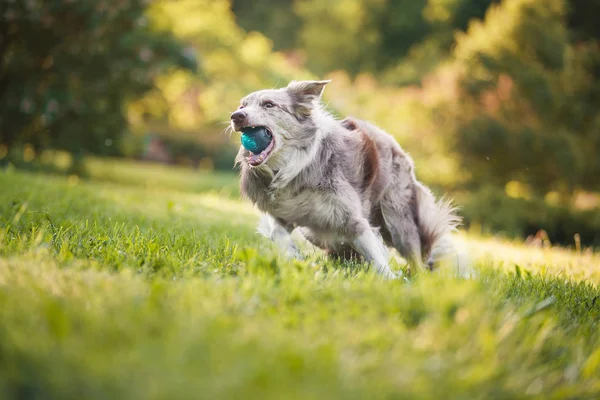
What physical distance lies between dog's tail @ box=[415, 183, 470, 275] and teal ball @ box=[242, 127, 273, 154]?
1.85 m

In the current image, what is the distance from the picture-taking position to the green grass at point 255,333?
1.82 meters

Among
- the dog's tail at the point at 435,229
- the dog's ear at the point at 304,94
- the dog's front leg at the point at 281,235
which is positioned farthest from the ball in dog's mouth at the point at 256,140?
the dog's tail at the point at 435,229

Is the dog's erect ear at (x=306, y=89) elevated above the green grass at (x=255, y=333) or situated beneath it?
elevated above

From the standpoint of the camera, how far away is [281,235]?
4.52m

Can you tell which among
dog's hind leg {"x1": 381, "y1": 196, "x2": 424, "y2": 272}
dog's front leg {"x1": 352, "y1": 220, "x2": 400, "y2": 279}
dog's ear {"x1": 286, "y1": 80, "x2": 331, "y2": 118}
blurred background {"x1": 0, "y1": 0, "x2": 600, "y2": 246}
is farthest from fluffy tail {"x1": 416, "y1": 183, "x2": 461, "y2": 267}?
blurred background {"x1": 0, "y1": 0, "x2": 600, "y2": 246}

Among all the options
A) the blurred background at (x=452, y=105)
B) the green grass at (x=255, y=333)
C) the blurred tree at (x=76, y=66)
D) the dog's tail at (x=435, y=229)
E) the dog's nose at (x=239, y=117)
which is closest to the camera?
the green grass at (x=255, y=333)

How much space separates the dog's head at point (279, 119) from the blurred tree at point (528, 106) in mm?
10429

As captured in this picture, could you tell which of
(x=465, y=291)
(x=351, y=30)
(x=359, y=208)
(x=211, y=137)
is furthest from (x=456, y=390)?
(x=351, y=30)

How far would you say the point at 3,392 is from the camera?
1642 mm

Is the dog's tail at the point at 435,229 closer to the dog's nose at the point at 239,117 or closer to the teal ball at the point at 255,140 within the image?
the teal ball at the point at 255,140

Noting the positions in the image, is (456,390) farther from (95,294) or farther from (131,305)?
(95,294)

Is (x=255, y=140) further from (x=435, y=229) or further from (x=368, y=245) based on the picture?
(x=435, y=229)

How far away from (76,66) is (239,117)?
10.8 metres

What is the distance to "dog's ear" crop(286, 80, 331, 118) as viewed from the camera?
177 inches
